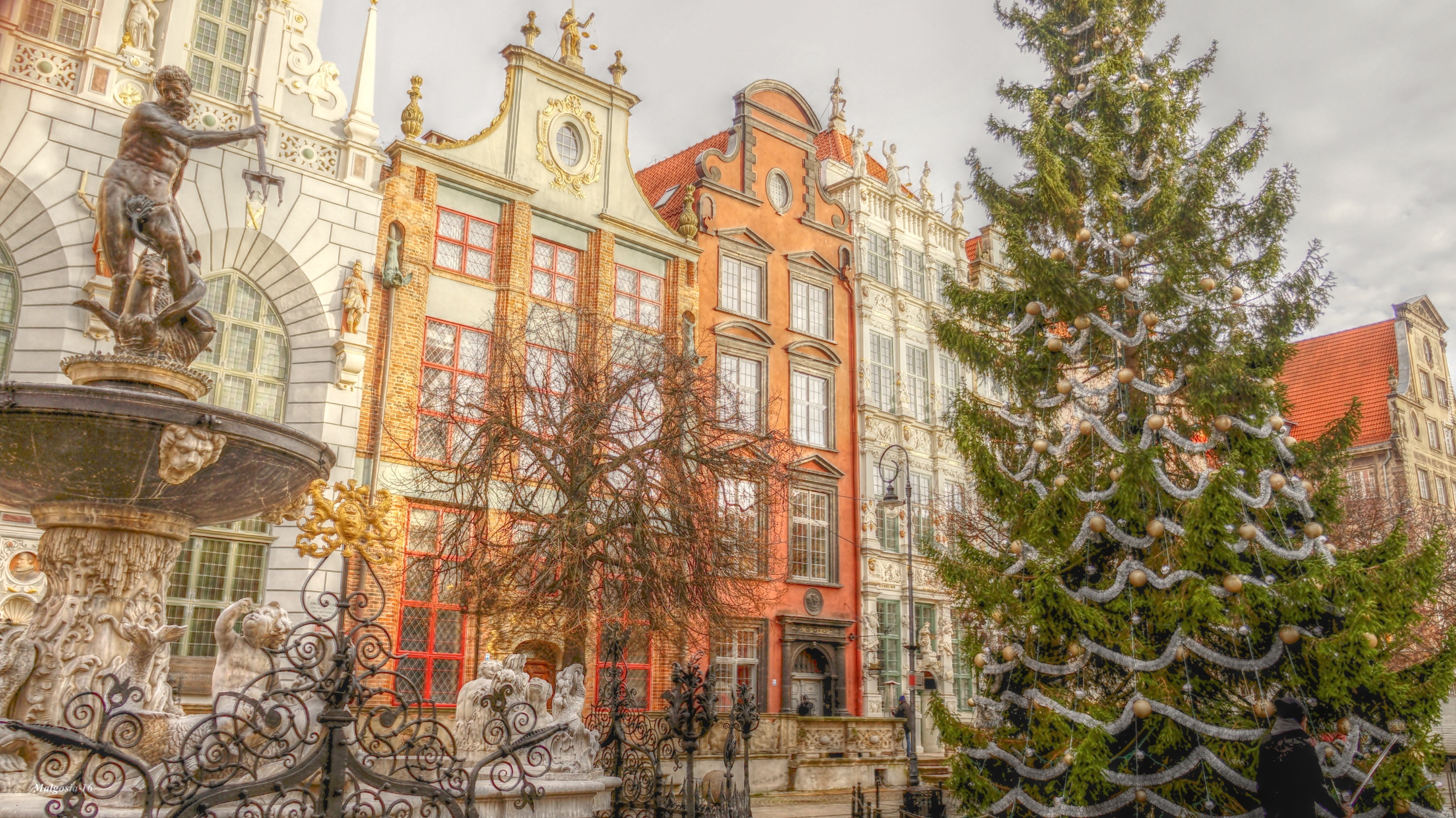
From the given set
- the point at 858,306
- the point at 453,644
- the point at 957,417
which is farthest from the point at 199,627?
the point at 858,306

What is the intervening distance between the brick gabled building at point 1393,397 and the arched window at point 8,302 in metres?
37.3

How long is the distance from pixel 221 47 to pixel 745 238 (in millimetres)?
12260

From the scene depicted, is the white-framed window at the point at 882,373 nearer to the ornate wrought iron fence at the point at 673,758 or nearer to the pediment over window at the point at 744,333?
the pediment over window at the point at 744,333

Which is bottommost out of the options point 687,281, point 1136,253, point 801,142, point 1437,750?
point 1437,750

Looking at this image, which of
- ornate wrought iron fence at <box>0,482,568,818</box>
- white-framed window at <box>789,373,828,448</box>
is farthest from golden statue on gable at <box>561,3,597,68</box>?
ornate wrought iron fence at <box>0,482,568,818</box>

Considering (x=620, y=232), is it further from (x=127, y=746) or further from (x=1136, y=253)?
(x=127, y=746)

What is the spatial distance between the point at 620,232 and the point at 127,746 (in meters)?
17.5

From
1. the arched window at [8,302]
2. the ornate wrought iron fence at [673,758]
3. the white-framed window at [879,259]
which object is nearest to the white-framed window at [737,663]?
the white-framed window at [879,259]

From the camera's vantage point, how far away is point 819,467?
26062 millimetres

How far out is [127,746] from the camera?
6.69 metres

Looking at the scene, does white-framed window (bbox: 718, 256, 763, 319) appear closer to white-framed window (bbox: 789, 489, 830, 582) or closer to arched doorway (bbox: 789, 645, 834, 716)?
white-framed window (bbox: 789, 489, 830, 582)

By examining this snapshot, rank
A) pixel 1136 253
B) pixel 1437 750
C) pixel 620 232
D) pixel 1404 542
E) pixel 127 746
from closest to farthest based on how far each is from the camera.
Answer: pixel 127 746, pixel 1437 750, pixel 1404 542, pixel 1136 253, pixel 620 232

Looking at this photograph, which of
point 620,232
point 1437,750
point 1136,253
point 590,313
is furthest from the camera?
point 620,232

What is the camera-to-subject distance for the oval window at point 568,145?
22.8m
